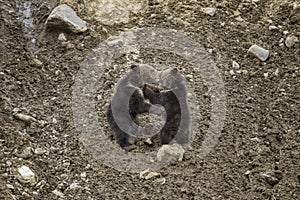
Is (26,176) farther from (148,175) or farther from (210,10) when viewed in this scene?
(210,10)

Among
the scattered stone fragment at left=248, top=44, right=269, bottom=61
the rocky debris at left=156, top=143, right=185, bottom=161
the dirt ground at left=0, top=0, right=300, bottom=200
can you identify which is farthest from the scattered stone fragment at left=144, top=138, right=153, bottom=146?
the scattered stone fragment at left=248, top=44, right=269, bottom=61

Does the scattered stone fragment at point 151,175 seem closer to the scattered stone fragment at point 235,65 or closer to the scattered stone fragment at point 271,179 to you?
the scattered stone fragment at point 271,179

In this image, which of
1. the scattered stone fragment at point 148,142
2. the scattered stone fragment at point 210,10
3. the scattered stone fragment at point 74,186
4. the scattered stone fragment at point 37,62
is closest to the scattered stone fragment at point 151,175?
the scattered stone fragment at point 148,142

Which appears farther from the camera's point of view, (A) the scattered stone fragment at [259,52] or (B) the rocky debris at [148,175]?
(A) the scattered stone fragment at [259,52]

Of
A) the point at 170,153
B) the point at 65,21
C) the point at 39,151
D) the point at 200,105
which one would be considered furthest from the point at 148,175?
the point at 65,21

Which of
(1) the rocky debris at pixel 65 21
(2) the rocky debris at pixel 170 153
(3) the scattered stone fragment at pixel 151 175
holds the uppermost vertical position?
(1) the rocky debris at pixel 65 21

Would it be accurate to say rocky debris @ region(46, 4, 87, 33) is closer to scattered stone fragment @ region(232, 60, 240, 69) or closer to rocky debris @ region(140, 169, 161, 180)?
scattered stone fragment @ region(232, 60, 240, 69)

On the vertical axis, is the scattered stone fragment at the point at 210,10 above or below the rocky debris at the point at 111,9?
above
